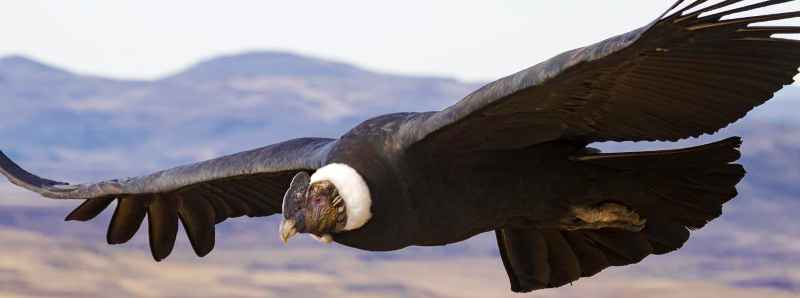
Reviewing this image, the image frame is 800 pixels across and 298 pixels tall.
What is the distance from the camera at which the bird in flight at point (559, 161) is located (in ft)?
25.0

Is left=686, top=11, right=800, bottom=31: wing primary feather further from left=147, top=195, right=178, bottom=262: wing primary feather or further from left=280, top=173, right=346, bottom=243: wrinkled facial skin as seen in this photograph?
left=147, top=195, right=178, bottom=262: wing primary feather

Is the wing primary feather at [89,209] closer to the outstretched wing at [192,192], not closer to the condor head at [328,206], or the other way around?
the outstretched wing at [192,192]

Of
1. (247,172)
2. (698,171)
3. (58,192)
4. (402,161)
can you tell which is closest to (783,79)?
(698,171)

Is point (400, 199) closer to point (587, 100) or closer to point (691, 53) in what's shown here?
point (587, 100)

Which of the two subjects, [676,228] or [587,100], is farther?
[676,228]

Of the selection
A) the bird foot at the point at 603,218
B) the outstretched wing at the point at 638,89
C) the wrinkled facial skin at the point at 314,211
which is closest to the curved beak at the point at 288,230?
the wrinkled facial skin at the point at 314,211

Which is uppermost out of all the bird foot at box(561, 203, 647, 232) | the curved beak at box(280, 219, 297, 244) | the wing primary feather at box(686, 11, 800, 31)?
the wing primary feather at box(686, 11, 800, 31)

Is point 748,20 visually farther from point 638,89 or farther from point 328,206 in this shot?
point 328,206

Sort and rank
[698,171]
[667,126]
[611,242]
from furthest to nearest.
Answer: [611,242] < [698,171] < [667,126]

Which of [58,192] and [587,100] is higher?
[587,100]

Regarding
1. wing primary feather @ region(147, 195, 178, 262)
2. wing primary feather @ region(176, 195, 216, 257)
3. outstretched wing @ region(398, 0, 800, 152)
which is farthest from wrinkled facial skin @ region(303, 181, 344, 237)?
wing primary feather @ region(147, 195, 178, 262)

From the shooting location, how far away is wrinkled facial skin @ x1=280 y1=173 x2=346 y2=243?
8031mm

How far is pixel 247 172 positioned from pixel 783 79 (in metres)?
2.72

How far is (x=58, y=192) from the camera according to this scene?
32.2 feet
